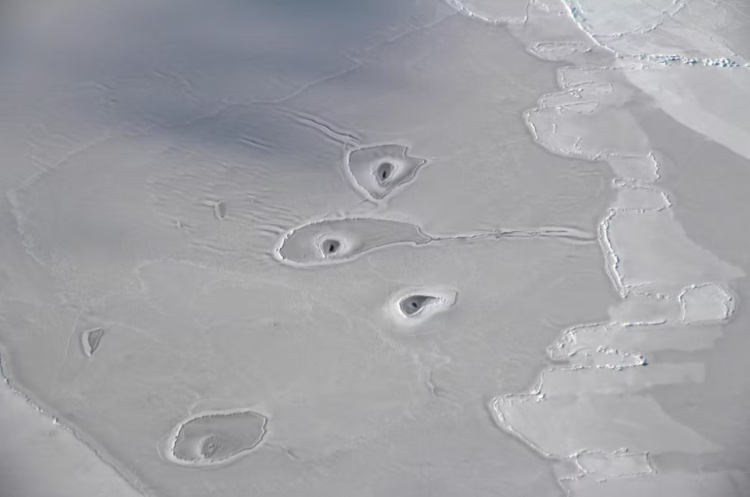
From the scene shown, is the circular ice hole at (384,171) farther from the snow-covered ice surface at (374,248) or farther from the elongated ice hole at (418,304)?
the elongated ice hole at (418,304)

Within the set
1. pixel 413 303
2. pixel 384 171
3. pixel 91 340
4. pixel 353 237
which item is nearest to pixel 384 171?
pixel 384 171

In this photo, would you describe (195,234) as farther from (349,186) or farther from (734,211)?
(734,211)

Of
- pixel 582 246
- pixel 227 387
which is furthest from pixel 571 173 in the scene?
pixel 227 387

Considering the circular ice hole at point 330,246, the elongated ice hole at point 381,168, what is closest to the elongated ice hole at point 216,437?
the circular ice hole at point 330,246

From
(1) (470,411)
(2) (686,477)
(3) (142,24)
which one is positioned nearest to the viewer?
(2) (686,477)

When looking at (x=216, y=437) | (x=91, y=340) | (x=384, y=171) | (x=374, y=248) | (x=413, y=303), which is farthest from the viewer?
(x=384, y=171)

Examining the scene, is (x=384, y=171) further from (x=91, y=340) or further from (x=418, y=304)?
(x=91, y=340)

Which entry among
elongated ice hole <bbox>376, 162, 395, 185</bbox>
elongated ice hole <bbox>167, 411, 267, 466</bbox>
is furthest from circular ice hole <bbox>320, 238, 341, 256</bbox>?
elongated ice hole <bbox>167, 411, 267, 466</bbox>
